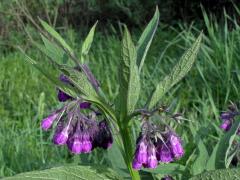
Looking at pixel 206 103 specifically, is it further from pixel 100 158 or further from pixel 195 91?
pixel 100 158

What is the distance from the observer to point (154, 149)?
1360 millimetres

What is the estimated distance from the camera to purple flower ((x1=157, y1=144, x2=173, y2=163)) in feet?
4.45

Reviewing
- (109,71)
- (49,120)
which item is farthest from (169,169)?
(109,71)

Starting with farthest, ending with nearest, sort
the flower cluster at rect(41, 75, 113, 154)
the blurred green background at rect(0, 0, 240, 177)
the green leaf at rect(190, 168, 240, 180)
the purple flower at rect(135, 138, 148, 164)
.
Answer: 1. the blurred green background at rect(0, 0, 240, 177)
2. the flower cluster at rect(41, 75, 113, 154)
3. the purple flower at rect(135, 138, 148, 164)
4. the green leaf at rect(190, 168, 240, 180)

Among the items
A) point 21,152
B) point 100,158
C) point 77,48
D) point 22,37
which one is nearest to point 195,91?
point 100,158

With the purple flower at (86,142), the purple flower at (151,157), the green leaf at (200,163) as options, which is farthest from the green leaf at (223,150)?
the purple flower at (86,142)

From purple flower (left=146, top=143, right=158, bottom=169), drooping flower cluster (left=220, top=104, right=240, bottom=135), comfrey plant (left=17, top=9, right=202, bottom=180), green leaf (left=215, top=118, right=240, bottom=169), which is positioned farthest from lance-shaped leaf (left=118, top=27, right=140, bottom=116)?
drooping flower cluster (left=220, top=104, right=240, bottom=135)

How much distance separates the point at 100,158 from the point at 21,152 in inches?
19.4

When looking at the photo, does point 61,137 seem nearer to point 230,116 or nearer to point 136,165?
point 136,165

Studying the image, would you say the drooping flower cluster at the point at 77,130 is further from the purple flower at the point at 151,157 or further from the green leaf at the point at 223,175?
the green leaf at the point at 223,175

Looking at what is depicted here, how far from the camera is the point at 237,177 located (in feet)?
3.87

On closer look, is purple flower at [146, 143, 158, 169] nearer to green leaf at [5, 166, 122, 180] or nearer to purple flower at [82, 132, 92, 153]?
Result: green leaf at [5, 166, 122, 180]

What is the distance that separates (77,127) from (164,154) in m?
0.27

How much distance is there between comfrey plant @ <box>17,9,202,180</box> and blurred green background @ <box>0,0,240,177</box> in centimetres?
34
